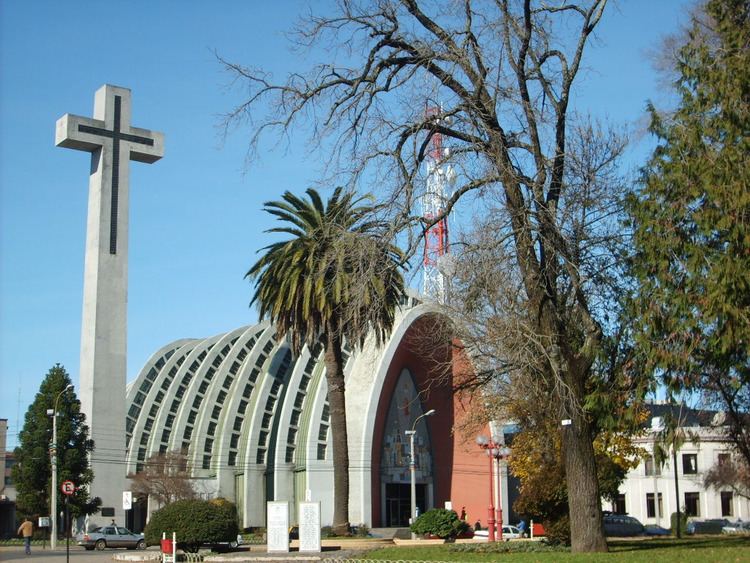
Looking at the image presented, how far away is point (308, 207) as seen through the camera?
40500 mm

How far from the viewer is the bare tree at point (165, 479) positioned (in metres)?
73.8

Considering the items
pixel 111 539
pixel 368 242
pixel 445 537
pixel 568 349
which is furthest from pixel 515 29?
pixel 111 539

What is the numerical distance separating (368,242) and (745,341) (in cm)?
781

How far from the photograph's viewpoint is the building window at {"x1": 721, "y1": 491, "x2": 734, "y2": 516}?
7381 centimetres

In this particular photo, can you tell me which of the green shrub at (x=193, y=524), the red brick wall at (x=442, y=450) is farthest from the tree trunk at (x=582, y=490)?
the red brick wall at (x=442, y=450)

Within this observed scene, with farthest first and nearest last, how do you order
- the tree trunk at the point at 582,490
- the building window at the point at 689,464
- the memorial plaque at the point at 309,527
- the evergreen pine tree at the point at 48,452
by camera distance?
the building window at the point at 689,464 → the evergreen pine tree at the point at 48,452 → the memorial plaque at the point at 309,527 → the tree trunk at the point at 582,490

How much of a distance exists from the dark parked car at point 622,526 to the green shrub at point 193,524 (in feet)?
79.1

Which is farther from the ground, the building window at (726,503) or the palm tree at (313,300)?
the palm tree at (313,300)

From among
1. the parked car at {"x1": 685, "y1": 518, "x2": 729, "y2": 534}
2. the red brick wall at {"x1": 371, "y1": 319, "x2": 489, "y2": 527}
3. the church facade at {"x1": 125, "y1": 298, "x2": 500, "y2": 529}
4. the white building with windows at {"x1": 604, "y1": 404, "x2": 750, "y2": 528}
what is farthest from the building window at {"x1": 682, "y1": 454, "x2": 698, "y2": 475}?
the church facade at {"x1": 125, "y1": 298, "x2": 500, "y2": 529}

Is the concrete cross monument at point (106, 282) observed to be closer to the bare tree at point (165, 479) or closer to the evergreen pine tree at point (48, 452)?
the evergreen pine tree at point (48, 452)

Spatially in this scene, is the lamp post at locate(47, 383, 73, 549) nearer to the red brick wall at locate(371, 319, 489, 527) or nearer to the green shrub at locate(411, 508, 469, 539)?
the green shrub at locate(411, 508, 469, 539)

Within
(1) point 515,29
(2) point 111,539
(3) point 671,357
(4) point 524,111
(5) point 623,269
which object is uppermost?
(1) point 515,29

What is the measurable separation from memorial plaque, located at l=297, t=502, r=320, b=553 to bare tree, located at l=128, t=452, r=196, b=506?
4682 centimetres

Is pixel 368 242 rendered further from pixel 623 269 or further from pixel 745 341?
pixel 745 341
